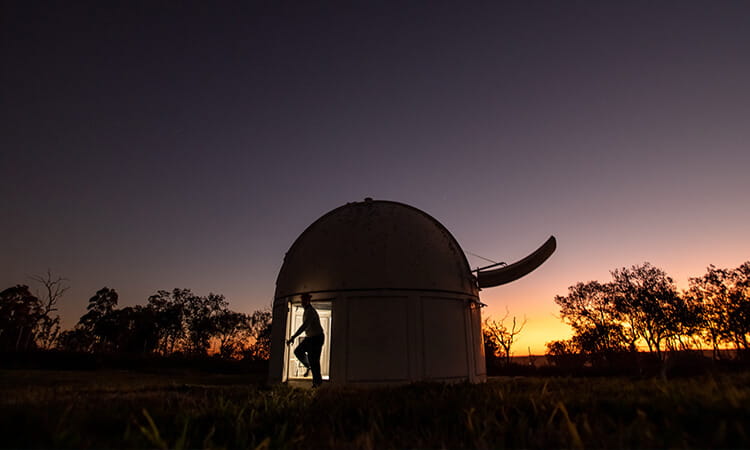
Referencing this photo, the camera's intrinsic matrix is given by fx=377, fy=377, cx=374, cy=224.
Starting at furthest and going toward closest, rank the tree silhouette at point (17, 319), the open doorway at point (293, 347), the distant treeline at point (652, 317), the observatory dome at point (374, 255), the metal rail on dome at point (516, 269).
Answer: the tree silhouette at point (17, 319), the distant treeline at point (652, 317), the metal rail on dome at point (516, 269), the open doorway at point (293, 347), the observatory dome at point (374, 255)

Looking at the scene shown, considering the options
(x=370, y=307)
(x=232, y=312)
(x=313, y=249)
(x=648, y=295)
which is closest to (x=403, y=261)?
(x=370, y=307)

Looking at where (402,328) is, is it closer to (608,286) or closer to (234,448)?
(234,448)

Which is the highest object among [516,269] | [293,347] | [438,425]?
[516,269]

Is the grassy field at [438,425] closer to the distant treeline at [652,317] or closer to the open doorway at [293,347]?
the open doorway at [293,347]

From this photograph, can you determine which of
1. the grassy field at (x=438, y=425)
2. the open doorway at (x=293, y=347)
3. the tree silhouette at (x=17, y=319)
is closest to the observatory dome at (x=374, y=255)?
the open doorway at (x=293, y=347)

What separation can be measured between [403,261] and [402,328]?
1951 millimetres

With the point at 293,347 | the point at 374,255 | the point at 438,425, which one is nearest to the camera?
the point at 438,425

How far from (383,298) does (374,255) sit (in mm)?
1337

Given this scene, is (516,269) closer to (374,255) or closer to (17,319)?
(374,255)

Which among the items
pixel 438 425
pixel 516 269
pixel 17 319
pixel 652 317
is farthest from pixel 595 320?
pixel 17 319

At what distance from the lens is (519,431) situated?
6.81 feet

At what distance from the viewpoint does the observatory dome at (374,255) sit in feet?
36.1

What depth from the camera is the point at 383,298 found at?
34.9 feet

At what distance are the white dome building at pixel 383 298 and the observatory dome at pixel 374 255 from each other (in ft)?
0.10
